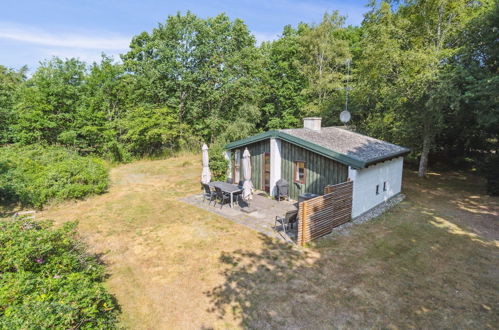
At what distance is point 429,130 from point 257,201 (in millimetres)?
12710

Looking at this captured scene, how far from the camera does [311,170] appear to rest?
1244 centimetres

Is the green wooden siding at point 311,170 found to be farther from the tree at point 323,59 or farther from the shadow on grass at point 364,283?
the tree at point 323,59

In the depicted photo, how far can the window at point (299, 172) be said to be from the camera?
12.9m

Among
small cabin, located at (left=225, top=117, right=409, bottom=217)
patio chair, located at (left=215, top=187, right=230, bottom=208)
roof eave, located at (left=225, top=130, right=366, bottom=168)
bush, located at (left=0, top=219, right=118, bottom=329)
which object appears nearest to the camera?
bush, located at (left=0, top=219, right=118, bottom=329)

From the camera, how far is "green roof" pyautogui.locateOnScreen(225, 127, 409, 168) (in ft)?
35.3

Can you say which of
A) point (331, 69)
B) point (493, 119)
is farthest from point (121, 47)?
point (493, 119)

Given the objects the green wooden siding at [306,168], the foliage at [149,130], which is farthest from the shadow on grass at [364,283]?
the foliage at [149,130]

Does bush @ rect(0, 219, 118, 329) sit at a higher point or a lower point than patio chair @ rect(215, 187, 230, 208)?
higher

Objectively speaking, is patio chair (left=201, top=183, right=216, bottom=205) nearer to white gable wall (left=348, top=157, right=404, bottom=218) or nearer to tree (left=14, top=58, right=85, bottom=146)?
white gable wall (left=348, top=157, right=404, bottom=218)

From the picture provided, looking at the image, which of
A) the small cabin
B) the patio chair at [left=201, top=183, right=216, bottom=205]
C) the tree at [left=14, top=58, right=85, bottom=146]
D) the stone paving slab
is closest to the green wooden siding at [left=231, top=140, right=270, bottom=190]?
the small cabin

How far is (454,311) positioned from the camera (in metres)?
5.74

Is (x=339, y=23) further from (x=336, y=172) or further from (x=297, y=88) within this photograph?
(x=336, y=172)

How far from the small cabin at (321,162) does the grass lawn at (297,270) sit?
1494mm

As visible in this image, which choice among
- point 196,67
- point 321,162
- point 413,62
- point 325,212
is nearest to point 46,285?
point 325,212
